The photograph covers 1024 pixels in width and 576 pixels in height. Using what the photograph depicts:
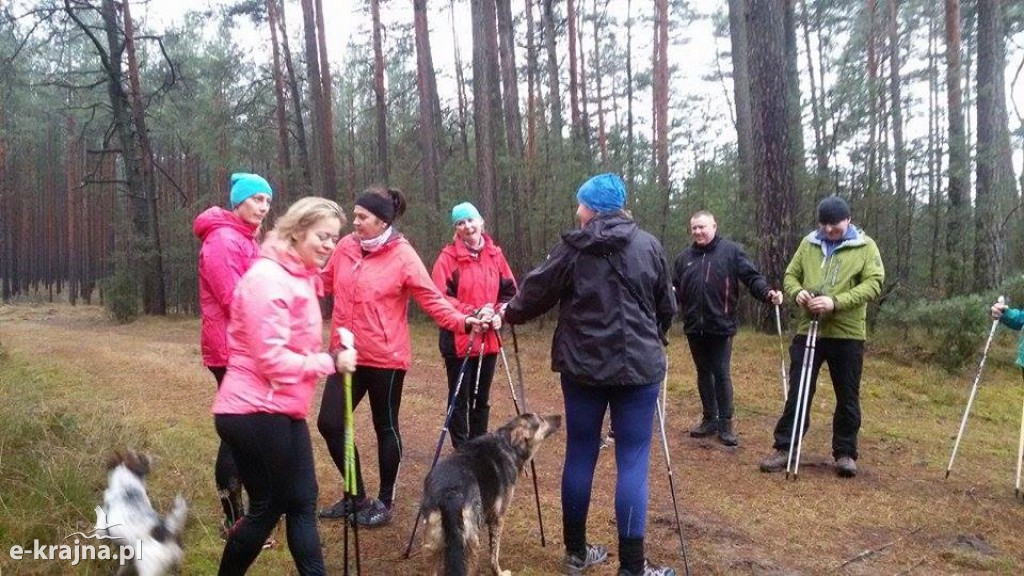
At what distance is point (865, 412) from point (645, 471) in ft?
16.6

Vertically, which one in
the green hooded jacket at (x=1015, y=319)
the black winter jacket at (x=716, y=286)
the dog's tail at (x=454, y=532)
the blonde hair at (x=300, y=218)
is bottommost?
the dog's tail at (x=454, y=532)

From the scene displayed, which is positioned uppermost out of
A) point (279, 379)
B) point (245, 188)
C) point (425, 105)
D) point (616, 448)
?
point (425, 105)

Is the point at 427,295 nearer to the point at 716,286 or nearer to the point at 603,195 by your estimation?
the point at 603,195

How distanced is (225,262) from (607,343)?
6.36ft

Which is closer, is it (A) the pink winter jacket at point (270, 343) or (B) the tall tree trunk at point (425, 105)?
(A) the pink winter jacket at point (270, 343)

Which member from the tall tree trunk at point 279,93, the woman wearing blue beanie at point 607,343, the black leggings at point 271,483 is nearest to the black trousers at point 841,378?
the woman wearing blue beanie at point 607,343

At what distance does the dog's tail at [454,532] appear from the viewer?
310 cm

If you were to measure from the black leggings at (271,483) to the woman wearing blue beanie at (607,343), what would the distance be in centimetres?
137

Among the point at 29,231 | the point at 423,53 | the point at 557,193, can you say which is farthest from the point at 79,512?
the point at 29,231

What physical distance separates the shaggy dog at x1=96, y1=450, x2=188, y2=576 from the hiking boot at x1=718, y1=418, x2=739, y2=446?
4.57 meters

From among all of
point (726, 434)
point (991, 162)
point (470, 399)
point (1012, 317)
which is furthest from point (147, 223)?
point (1012, 317)

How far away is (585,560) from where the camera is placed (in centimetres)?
367

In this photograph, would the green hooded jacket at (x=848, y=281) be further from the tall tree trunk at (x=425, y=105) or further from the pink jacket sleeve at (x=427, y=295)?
the tall tree trunk at (x=425, y=105)

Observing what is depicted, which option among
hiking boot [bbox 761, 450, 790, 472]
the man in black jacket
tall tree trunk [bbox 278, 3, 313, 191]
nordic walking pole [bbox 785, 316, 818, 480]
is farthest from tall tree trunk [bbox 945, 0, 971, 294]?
tall tree trunk [bbox 278, 3, 313, 191]
